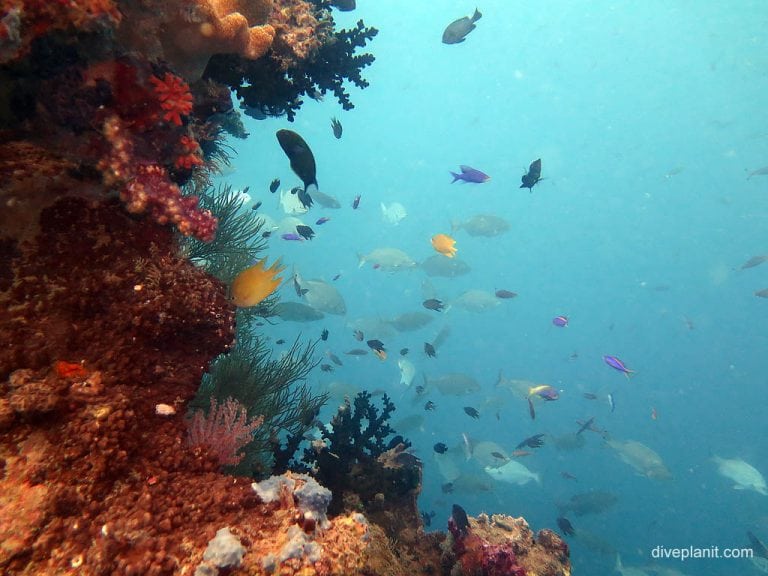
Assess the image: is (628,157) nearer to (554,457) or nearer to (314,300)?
(554,457)

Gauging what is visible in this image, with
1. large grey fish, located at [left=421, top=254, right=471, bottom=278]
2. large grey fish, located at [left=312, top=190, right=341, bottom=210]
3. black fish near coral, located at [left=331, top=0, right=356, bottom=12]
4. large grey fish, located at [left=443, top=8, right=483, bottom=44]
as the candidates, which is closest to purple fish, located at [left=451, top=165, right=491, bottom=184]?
large grey fish, located at [left=443, top=8, right=483, bottom=44]

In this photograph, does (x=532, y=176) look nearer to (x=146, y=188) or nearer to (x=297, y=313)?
(x=146, y=188)

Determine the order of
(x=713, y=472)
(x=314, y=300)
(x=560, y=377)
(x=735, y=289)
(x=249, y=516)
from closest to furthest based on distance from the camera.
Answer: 1. (x=249, y=516)
2. (x=314, y=300)
3. (x=713, y=472)
4. (x=560, y=377)
5. (x=735, y=289)

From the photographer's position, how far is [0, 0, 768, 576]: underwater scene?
198cm

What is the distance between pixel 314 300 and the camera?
59.7 ft

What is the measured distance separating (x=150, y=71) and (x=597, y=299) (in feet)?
279

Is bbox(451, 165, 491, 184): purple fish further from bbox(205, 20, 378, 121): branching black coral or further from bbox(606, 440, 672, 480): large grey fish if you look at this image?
bbox(606, 440, 672, 480): large grey fish

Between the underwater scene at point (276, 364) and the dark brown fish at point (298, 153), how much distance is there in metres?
0.02

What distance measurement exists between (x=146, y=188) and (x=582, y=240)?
306 feet

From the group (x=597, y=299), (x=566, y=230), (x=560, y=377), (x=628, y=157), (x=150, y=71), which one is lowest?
(x=150, y=71)

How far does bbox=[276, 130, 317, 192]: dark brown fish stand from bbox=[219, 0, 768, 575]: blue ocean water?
17.2 m

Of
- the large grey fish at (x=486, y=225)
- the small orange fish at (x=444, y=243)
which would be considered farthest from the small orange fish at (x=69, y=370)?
the large grey fish at (x=486, y=225)

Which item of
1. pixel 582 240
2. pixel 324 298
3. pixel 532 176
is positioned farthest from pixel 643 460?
pixel 582 240

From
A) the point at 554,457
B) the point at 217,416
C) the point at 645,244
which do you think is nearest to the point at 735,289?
the point at 645,244
